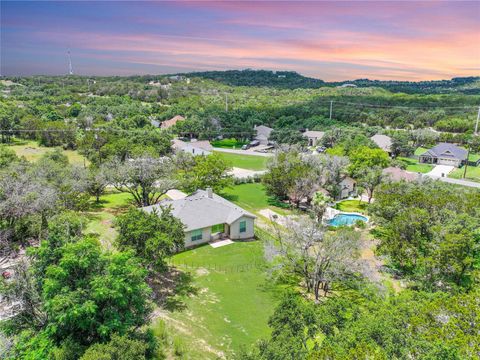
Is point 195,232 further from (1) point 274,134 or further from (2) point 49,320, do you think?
(1) point 274,134

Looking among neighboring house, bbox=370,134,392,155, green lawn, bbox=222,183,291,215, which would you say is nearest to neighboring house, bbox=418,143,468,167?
neighboring house, bbox=370,134,392,155

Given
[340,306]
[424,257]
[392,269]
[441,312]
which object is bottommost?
[392,269]

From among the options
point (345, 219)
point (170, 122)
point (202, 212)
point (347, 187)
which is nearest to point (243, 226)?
point (202, 212)

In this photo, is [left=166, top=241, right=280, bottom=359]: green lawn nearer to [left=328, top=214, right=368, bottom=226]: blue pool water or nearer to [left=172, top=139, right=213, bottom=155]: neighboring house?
[left=328, top=214, right=368, bottom=226]: blue pool water

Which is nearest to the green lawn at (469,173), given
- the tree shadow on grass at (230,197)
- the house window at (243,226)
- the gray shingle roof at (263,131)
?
the tree shadow on grass at (230,197)

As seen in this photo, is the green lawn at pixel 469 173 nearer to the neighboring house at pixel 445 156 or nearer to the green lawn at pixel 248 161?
the neighboring house at pixel 445 156

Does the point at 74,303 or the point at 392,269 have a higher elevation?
the point at 74,303

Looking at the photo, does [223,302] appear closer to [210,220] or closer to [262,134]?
[210,220]

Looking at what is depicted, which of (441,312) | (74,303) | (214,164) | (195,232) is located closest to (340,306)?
(441,312)
